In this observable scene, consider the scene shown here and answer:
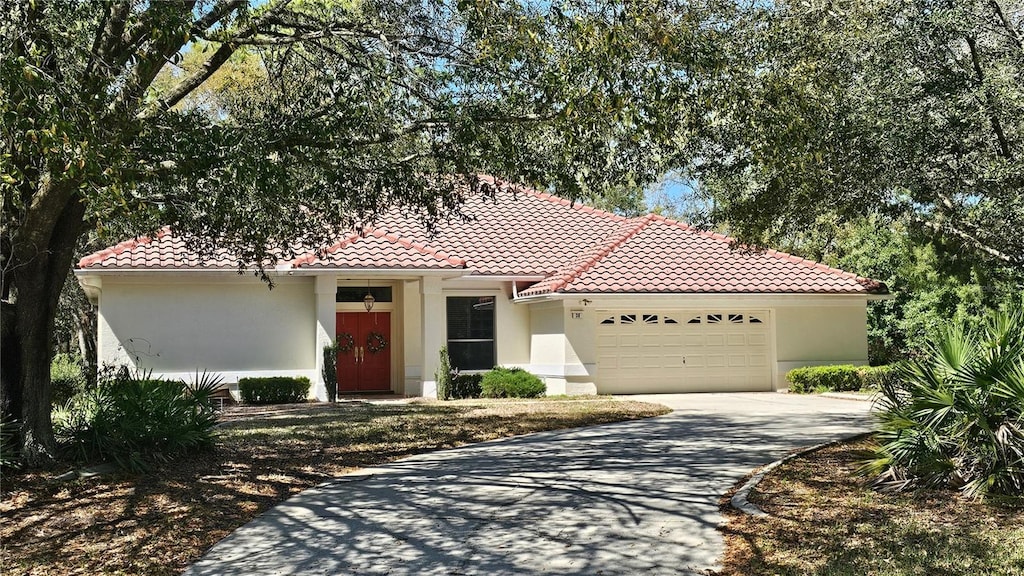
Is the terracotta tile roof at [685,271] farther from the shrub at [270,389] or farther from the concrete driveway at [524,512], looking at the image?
the concrete driveway at [524,512]

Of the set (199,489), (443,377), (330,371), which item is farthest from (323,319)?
(199,489)

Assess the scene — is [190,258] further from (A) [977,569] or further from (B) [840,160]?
(A) [977,569]

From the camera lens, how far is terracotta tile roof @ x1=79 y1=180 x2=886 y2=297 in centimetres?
2075

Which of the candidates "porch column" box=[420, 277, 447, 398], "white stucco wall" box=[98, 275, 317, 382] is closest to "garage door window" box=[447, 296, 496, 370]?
"porch column" box=[420, 277, 447, 398]

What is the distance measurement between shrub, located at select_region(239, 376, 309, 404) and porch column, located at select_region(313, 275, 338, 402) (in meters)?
0.47

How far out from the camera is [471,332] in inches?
899

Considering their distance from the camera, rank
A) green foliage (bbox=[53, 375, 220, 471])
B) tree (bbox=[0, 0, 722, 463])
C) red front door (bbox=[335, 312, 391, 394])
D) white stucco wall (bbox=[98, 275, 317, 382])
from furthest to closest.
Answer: red front door (bbox=[335, 312, 391, 394]), white stucco wall (bbox=[98, 275, 317, 382]), green foliage (bbox=[53, 375, 220, 471]), tree (bbox=[0, 0, 722, 463])

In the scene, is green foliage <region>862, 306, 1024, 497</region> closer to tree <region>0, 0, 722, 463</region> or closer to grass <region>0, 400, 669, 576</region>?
tree <region>0, 0, 722, 463</region>

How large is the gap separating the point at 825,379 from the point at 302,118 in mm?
15676

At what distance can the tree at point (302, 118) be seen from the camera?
25.5 ft

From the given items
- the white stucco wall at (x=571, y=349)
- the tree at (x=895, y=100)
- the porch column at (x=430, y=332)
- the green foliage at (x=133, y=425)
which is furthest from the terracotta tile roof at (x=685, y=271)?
the green foliage at (x=133, y=425)

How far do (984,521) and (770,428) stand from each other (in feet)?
23.1

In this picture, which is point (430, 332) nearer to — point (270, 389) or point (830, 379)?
point (270, 389)

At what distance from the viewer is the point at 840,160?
1263 cm
